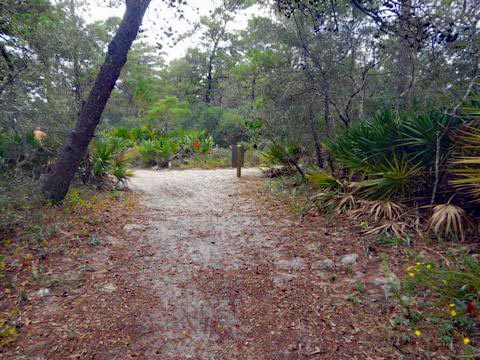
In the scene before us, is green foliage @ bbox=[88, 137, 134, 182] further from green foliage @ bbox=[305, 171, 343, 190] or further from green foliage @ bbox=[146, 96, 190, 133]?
green foliage @ bbox=[146, 96, 190, 133]

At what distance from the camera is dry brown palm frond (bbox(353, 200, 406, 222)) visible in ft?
15.7

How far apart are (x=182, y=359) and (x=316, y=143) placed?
613 cm

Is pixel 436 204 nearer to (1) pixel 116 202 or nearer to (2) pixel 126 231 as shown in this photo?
(2) pixel 126 231

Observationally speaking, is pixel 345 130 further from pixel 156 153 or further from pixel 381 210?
pixel 156 153

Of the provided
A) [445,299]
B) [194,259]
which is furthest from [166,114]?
[445,299]

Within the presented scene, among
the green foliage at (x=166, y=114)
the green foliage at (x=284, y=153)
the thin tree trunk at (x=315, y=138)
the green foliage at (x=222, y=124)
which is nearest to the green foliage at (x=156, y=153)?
the green foliage at (x=166, y=114)

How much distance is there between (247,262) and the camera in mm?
4445

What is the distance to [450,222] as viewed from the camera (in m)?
4.18

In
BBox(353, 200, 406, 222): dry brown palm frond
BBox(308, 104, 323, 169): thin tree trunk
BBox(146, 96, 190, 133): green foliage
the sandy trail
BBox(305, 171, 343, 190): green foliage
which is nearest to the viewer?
the sandy trail

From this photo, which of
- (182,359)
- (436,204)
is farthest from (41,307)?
(436,204)

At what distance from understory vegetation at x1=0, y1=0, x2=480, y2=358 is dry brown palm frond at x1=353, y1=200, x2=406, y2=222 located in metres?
0.02

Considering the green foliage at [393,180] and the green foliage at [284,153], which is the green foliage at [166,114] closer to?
the green foliage at [284,153]

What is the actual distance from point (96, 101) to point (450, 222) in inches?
221

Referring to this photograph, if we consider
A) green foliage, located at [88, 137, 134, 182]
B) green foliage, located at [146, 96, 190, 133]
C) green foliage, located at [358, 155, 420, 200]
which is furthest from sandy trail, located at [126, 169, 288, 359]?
green foliage, located at [146, 96, 190, 133]
